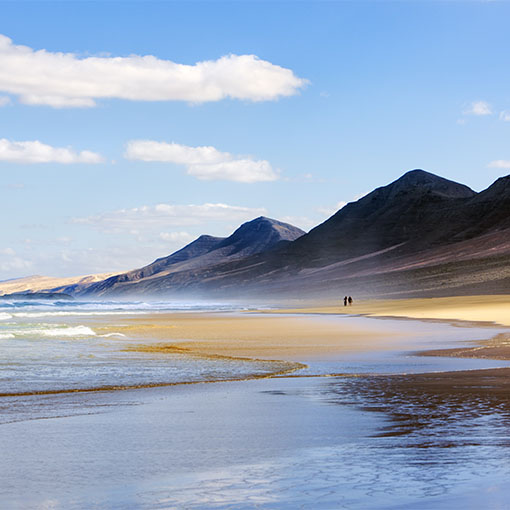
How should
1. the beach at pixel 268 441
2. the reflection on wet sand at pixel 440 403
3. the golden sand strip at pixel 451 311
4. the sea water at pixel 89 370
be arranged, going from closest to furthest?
the beach at pixel 268 441
the reflection on wet sand at pixel 440 403
the sea water at pixel 89 370
the golden sand strip at pixel 451 311

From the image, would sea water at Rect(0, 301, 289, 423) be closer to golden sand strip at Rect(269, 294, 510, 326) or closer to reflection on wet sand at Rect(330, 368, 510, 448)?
reflection on wet sand at Rect(330, 368, 510, 448)

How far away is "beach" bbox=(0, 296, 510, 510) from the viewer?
Result: 5.72 metres

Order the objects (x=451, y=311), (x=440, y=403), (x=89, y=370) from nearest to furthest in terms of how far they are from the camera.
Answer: (x=440, y=403) < (x=89, y=370) < (x=451, y=311)

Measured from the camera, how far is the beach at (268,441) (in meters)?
5.72

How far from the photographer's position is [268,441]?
25.9 ft

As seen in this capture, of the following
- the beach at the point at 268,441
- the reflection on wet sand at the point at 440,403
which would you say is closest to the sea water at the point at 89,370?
the beach at the point at 268,441

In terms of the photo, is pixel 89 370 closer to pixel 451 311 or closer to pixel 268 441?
pixel 268 441

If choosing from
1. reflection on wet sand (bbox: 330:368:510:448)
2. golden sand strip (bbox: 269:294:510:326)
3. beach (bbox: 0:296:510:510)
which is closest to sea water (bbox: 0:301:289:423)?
beach (bbox: 0:296:510:510)

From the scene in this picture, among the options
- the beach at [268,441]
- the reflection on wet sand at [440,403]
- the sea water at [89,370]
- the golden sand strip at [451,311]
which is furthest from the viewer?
the golden sand strip at [451,311]

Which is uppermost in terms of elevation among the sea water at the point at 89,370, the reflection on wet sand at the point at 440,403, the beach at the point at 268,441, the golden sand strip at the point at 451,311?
the sea water at the point at 89,370

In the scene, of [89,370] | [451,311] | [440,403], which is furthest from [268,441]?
[451,311]

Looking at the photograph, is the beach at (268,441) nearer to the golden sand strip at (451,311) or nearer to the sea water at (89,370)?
the sea water at (89,370)

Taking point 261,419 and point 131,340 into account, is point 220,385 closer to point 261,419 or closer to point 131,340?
point 261,419

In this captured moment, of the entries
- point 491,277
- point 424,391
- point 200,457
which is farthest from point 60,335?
point 491,277
